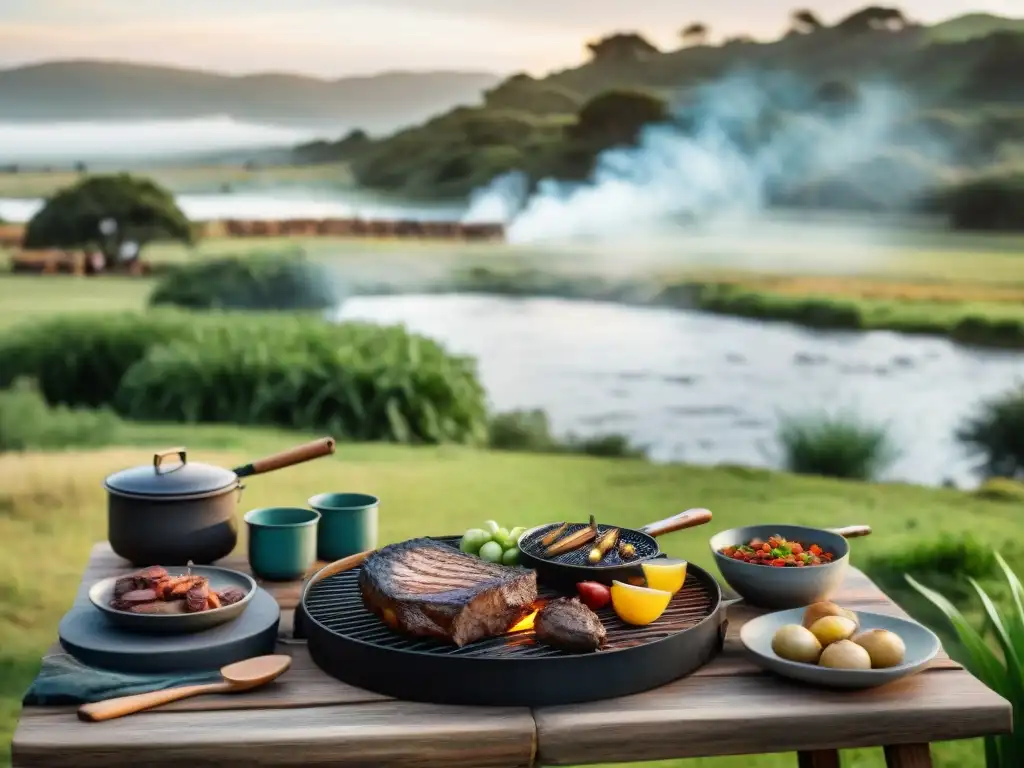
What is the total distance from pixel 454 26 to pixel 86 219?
6.42 feet

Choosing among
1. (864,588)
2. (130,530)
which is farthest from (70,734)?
(864,588)

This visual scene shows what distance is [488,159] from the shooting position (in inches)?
247

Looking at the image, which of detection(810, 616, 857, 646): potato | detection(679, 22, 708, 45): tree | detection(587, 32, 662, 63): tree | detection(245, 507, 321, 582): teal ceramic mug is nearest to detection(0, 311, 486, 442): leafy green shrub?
detection(587, 32, 662, 63): tree

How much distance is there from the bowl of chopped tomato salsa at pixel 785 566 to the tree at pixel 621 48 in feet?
13.2

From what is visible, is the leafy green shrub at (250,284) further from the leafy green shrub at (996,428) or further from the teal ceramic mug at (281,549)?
the teal ceramic mug at (281,549)

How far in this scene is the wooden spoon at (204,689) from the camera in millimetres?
1784

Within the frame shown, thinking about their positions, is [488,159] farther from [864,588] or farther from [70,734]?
[70,734]

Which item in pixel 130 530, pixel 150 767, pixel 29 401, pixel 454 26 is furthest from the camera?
pixel 454 26

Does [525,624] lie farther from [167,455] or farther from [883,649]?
[167,455]

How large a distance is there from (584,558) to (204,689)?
0.71 meters

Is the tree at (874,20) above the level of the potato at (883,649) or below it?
above

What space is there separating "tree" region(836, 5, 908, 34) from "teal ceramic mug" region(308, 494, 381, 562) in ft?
15.0

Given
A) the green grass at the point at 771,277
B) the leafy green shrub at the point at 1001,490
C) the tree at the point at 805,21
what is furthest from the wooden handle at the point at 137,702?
the tree at the point at 805,21

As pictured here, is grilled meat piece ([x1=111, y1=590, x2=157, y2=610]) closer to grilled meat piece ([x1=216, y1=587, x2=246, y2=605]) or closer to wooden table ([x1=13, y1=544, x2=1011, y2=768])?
grilled meat piece ([x1=216, y1=587, x2=246, y2=605])
